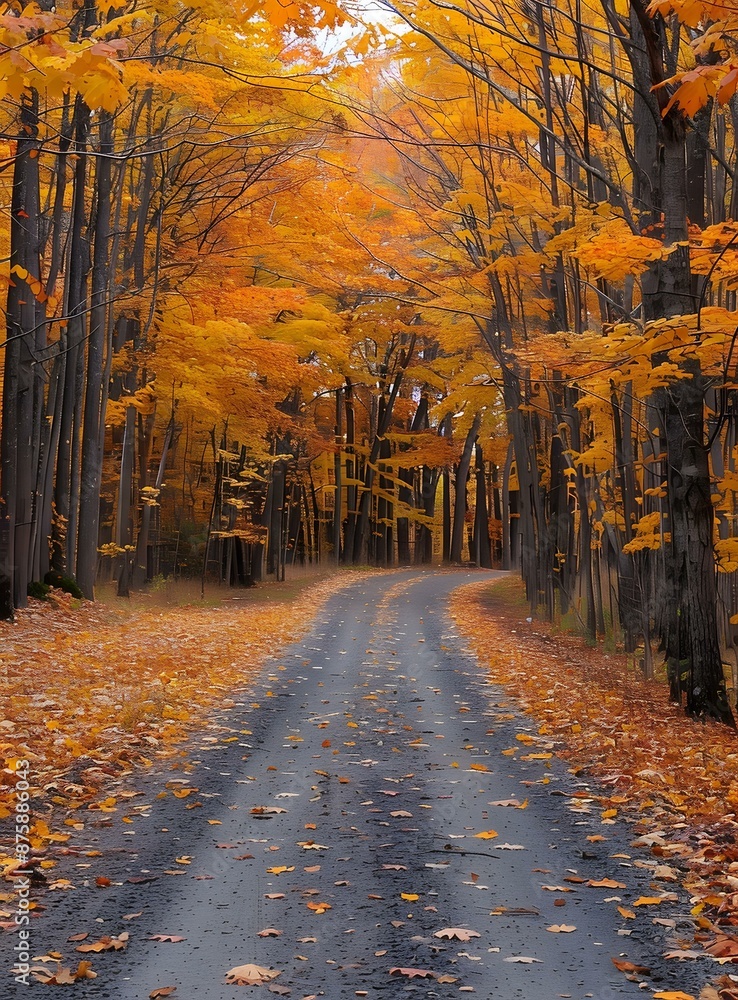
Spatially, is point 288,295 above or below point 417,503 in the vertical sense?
above

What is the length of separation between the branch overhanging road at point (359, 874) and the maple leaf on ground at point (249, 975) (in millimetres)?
48

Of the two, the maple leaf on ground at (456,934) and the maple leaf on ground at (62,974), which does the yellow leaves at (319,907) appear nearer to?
the maple leaf on ground at (456,934)

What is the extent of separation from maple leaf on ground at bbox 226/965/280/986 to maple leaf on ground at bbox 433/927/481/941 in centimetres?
81

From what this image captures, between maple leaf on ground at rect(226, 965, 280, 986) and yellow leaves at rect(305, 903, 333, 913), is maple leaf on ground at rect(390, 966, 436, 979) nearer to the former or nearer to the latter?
maple leaf on ground at rect(226, 965, 280, 986)

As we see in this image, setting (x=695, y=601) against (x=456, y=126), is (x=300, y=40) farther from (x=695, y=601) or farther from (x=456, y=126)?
(x=695, y=601)

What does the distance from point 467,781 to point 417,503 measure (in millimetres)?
40260

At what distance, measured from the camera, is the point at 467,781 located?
6984 mm

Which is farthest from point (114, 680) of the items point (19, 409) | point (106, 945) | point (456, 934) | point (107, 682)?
Answer: point (456, 934)

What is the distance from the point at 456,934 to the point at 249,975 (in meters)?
1.00

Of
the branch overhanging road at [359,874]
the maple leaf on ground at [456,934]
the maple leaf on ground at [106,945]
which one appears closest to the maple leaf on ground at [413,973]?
the branch overhanging road at [359,874]

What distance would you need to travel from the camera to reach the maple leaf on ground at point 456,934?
4.12m

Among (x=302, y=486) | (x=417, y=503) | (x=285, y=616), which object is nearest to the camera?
(x=285, y=616)

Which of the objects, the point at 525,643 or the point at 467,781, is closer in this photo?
the point at 467,781

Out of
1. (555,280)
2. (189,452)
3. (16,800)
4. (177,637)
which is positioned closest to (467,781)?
(16,800)
